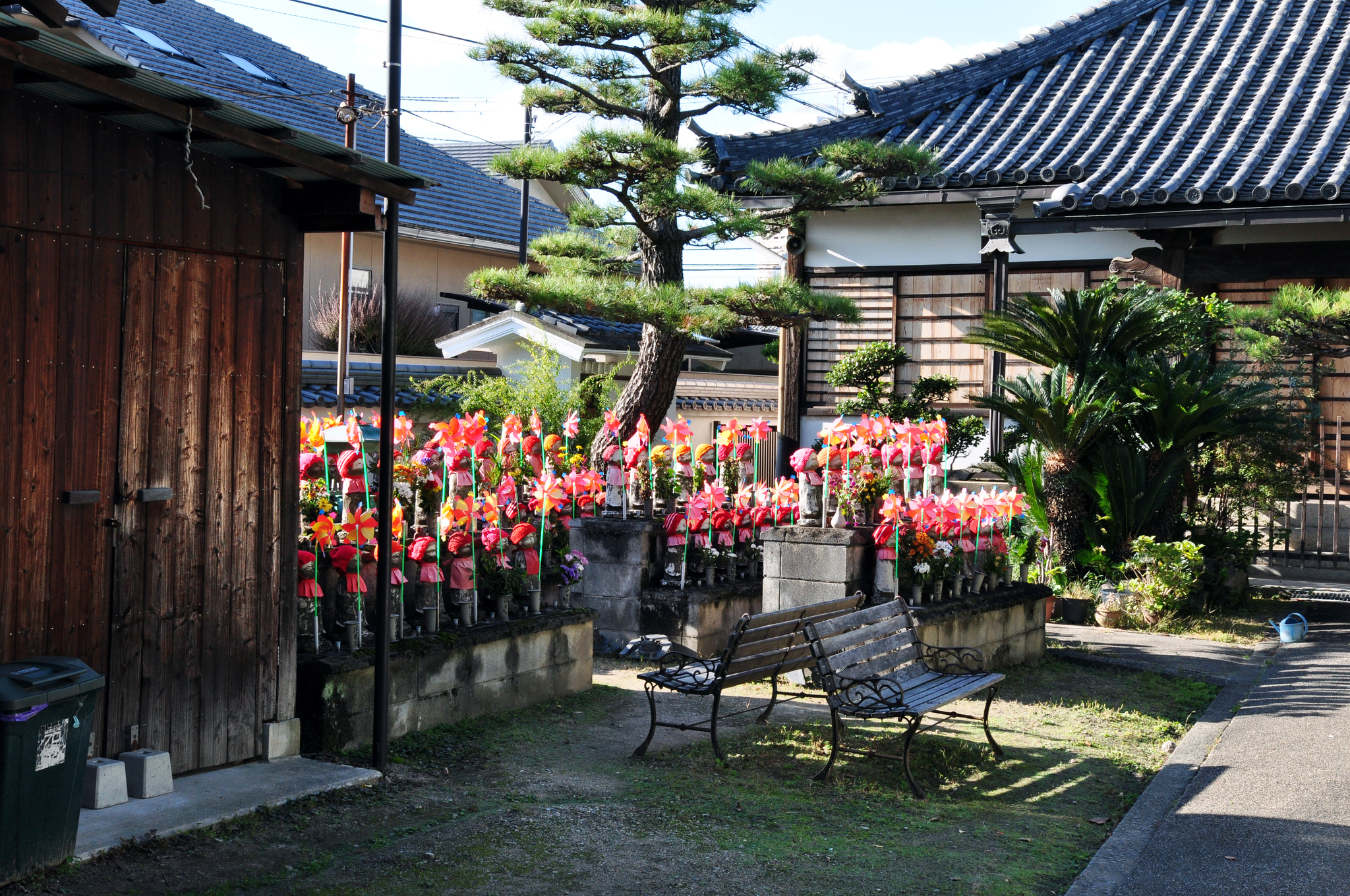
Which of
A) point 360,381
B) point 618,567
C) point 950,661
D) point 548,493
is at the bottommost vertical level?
point 950,661

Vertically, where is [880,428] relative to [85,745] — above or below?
above

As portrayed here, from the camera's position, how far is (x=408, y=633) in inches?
267

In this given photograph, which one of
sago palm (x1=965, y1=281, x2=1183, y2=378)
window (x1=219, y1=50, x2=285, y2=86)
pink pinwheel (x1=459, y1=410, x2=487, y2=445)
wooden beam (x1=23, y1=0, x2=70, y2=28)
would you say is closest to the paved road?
sago palm (x1=965, y1=281, x2=1183, y2=378)

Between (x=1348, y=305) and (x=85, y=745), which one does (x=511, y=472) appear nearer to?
(x=85, y=745)

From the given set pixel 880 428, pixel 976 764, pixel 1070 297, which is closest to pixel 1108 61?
pixel 1070 297

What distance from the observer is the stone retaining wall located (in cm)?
611

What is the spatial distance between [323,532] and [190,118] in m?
2.34

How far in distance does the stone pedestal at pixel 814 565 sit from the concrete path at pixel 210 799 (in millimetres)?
3765

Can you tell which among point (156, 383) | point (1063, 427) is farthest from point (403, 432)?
point (1063, 427)

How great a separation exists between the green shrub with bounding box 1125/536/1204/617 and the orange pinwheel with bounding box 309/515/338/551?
7.78 meters

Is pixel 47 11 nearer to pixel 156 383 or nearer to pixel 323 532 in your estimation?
pixel 156 383

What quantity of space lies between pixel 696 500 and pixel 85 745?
226 inches

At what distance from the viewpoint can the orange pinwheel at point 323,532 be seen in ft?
20.9

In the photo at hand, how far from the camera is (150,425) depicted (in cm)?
537
